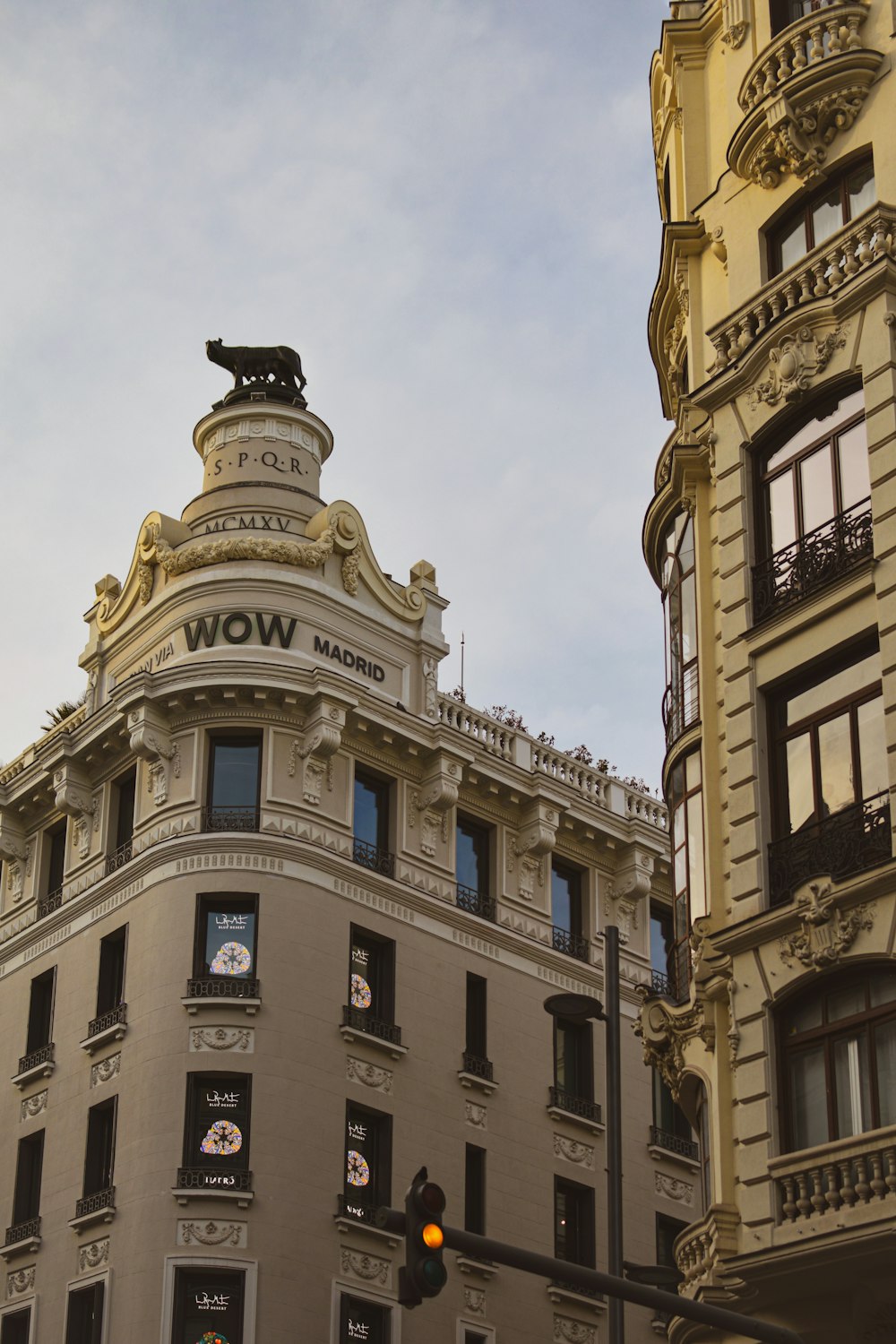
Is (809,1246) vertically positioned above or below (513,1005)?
below

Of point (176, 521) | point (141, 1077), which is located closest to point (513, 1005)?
point (141, 1077)

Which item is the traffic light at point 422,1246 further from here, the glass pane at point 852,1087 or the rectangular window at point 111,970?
the rectangular window at point 111,970

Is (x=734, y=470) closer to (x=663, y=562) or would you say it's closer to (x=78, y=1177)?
(x=663, y=562)

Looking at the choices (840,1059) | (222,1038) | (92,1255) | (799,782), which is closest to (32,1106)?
(92,1255)

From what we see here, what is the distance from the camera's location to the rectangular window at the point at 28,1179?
42875 mm

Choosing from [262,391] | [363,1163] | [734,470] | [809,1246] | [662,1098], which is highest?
[262,391]

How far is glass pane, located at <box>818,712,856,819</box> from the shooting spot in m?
25.7

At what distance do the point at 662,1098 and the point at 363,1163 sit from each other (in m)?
9.71

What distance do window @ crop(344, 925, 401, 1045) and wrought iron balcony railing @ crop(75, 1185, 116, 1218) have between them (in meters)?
5.79

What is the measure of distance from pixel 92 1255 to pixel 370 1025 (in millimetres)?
7013

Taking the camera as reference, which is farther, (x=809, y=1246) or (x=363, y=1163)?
(x=363, y=1163)

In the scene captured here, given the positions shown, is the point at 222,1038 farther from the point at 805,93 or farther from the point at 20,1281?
the point at 805,93

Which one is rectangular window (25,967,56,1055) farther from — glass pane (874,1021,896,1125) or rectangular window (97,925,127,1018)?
glass pane (874,1021,896,1125)

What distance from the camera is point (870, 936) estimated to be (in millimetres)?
24250
